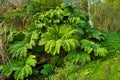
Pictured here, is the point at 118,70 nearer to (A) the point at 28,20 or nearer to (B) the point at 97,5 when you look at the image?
(A) the point at 28,20

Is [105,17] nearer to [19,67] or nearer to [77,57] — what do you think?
[77,57]

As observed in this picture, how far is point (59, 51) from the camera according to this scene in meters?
9.62

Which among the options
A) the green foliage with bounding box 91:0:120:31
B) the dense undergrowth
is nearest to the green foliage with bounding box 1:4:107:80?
the dense undergrowth

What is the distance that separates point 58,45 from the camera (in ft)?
31.3

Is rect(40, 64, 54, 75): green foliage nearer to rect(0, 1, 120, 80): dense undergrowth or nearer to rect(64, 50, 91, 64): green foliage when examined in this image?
rect(0, 1, 120, 80): dense undergrowth

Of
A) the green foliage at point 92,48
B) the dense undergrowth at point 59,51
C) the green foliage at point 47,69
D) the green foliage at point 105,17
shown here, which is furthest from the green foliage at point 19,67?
the green foliage at point 105,17

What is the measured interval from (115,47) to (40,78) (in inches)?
114

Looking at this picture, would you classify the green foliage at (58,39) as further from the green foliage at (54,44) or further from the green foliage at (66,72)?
the green foliage at (66,72)

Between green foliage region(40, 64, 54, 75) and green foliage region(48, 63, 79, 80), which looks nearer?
green foliage region(48, 63, 79, 80)

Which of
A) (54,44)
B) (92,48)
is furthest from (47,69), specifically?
(92,48)

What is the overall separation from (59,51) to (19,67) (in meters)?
1.30

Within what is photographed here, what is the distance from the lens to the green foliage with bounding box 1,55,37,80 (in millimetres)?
9141

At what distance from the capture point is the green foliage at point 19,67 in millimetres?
9141

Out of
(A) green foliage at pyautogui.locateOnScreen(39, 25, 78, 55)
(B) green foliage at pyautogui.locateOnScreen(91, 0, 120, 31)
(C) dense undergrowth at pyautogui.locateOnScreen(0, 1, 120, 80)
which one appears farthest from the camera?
(B) green foliage at pyautogui.locateOnScreen(91, 0, 120, 31)
